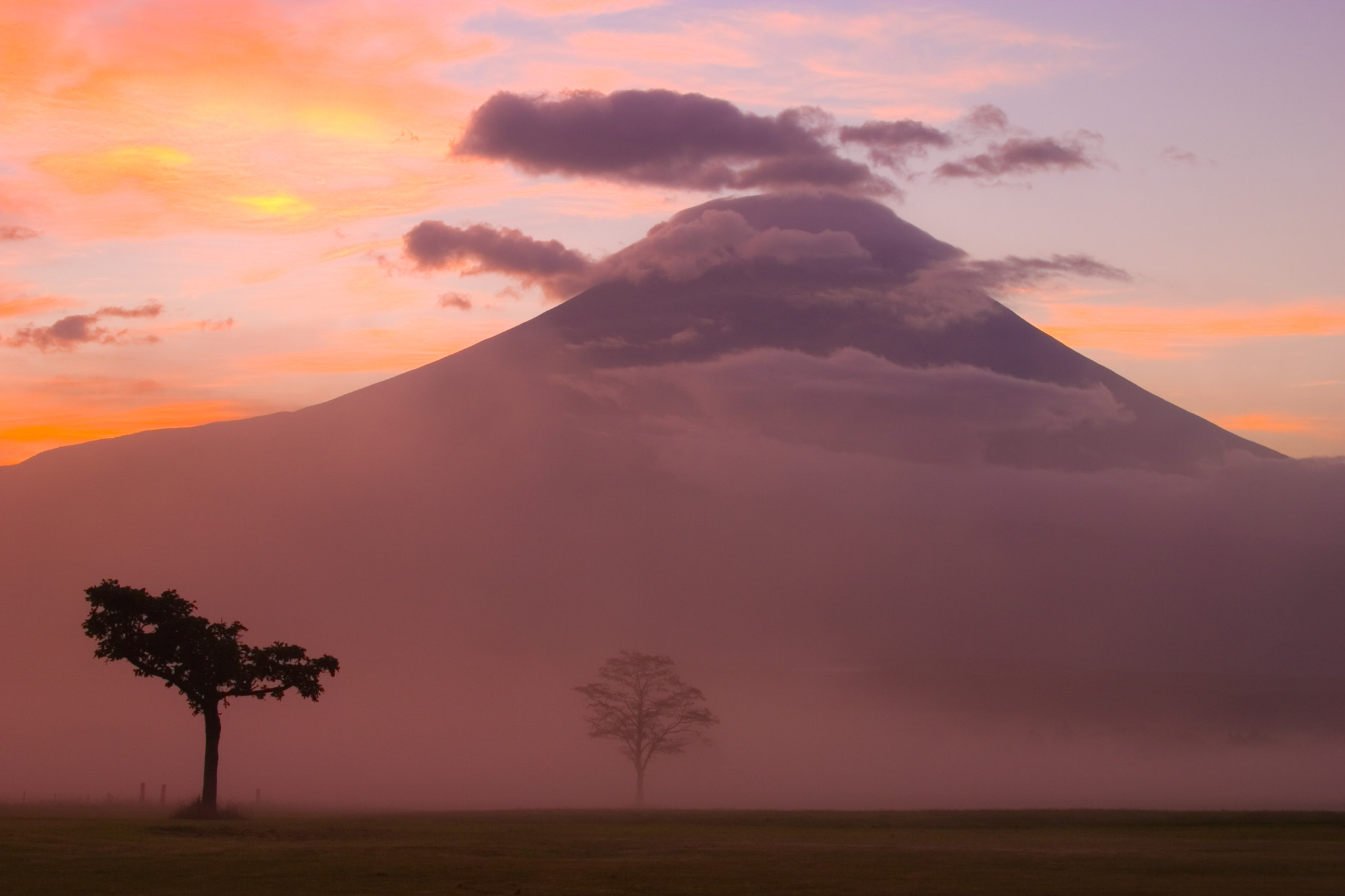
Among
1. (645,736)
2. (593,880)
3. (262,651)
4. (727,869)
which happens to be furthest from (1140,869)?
(645,736)

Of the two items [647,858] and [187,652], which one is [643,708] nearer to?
[187,652]

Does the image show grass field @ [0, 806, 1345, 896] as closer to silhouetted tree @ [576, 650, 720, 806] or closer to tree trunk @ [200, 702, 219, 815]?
tree trunk @ [200, 702, 219, 815]

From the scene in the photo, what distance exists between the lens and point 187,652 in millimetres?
60938

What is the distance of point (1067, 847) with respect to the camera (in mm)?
45281

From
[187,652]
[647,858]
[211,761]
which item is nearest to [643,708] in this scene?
[211,761]

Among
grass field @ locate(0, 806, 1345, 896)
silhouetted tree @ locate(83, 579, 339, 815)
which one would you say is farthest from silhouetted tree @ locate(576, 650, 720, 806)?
grass field @ locate(0, 806, 1345, 896)

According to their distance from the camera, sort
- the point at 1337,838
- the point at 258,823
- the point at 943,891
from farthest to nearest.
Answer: the point at 258,823, the point at 1337,838, the point at 943,891

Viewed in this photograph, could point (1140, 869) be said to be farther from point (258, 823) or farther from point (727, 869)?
point (258, 823)

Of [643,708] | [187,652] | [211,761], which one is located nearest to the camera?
[211,761]

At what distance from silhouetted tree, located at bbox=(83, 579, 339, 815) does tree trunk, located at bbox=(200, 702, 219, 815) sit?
0.19 ft

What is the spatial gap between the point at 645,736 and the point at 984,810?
42844 millimetres

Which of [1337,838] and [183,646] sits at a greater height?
[183,646]

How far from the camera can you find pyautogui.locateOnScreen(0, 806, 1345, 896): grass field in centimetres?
3378

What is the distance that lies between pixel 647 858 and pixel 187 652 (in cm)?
2899
